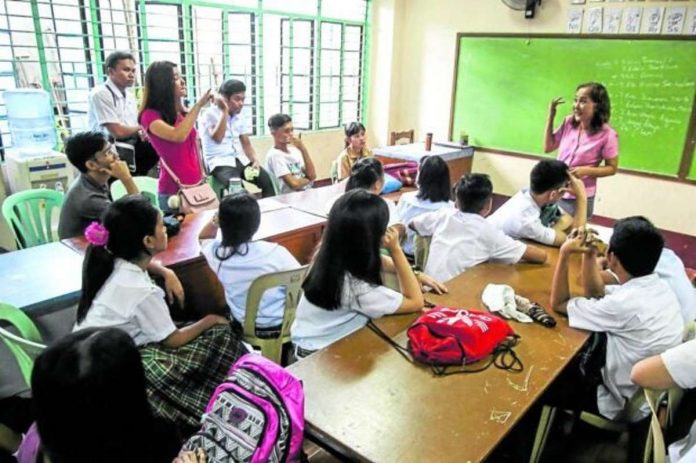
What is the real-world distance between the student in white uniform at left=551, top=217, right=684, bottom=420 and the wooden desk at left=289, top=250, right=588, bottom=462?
104 mm

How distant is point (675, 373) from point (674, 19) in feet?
14.1

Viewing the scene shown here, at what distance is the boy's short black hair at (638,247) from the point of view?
5.03 ft

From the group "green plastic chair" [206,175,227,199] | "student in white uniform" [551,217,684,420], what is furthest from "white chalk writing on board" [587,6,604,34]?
"student in white uniform" [551,217,684,420]

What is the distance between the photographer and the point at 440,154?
4.75 meters

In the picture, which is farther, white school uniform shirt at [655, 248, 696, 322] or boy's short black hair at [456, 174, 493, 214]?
boy's short black hair at [456, 174, 493, 214]

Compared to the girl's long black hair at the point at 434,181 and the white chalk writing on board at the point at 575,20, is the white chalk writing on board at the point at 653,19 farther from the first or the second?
the girl's long black hair at the point at 434,181

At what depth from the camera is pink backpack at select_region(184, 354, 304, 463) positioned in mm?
1037

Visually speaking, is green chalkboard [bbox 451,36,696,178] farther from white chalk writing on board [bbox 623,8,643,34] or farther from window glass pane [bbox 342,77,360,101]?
window glass pane [bbox 342,77,360,101]

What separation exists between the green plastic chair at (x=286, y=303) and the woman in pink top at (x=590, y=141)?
168cm

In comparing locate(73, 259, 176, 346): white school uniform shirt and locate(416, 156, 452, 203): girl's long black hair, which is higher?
locate(416, 156, 452, 203): girl's long black hair

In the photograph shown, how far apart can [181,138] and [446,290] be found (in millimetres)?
1768

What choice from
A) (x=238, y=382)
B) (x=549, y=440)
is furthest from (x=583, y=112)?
(x=238, y=382)

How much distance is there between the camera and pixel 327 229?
5.21 feet

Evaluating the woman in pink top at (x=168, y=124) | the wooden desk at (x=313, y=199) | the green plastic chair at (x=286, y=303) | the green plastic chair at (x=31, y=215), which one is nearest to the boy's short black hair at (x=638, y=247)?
the green plastic chair at (x=286, y=303)
